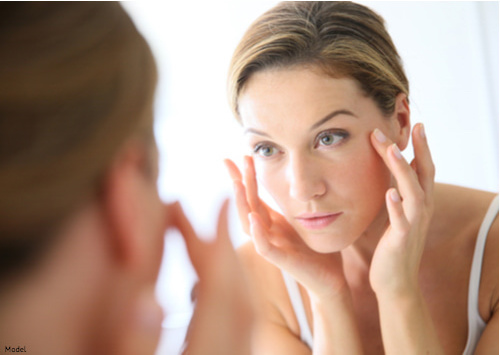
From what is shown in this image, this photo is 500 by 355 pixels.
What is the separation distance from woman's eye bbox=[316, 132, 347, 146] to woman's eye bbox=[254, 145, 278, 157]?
2.6 inches

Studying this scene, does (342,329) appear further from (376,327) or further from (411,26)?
(411,26)

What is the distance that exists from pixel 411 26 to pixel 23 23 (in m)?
0.62

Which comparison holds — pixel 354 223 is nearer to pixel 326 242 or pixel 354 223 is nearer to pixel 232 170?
pixel 326 242

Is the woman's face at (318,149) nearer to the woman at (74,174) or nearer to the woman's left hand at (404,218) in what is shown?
the woman's left hand at (404,218)

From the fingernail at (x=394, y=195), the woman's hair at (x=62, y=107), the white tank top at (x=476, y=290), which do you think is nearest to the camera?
the woman's hair at (x=62, y=107)

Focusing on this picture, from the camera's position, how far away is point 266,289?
33.2 inches

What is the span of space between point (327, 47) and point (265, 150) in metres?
0.16

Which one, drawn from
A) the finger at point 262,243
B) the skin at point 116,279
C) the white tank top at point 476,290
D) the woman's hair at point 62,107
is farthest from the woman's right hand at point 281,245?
the woman's hair at point 62,107

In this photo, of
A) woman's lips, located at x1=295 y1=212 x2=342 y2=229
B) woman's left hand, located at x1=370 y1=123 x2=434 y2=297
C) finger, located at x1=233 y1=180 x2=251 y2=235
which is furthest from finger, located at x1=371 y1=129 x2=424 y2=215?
finger, located at x1=233 y1=180 x2=251 y2=235

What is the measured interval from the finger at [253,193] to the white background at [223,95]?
0.08m

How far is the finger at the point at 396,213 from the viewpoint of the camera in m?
0.63

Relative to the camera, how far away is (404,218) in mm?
649

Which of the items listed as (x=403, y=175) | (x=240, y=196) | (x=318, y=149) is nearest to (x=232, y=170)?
(x=240, y=196)

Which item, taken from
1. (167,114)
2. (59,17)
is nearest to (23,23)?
(59,17)
